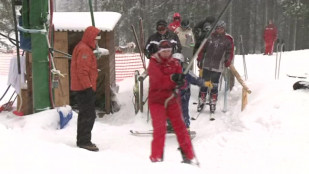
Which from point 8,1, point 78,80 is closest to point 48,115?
point 78,80

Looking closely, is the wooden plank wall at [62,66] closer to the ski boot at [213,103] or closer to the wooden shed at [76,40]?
the wooden shed at [76,40]

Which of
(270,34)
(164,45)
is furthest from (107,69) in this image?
(270,34)

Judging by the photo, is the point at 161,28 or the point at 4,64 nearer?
the point at 161,28

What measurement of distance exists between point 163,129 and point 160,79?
2.14ft

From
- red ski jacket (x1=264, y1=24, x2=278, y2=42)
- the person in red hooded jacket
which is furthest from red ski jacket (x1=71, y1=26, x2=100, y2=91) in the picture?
red ski jacket (x1=264, y1=24, x2=278, y2=42)

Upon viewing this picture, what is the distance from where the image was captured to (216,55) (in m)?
7.69

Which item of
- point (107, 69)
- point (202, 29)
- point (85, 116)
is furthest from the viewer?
point (107, 69)

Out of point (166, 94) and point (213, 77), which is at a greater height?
point (166, 94)

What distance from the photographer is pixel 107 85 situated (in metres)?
8.69

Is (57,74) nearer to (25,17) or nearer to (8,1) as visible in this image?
(25,17)

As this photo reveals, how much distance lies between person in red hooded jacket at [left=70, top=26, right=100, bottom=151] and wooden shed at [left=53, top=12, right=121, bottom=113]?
8.09ft

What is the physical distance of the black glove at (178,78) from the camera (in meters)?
4.90

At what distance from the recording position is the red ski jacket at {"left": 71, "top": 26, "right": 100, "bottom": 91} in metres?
5.32

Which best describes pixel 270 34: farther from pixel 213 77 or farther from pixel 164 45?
pixel 164 45
